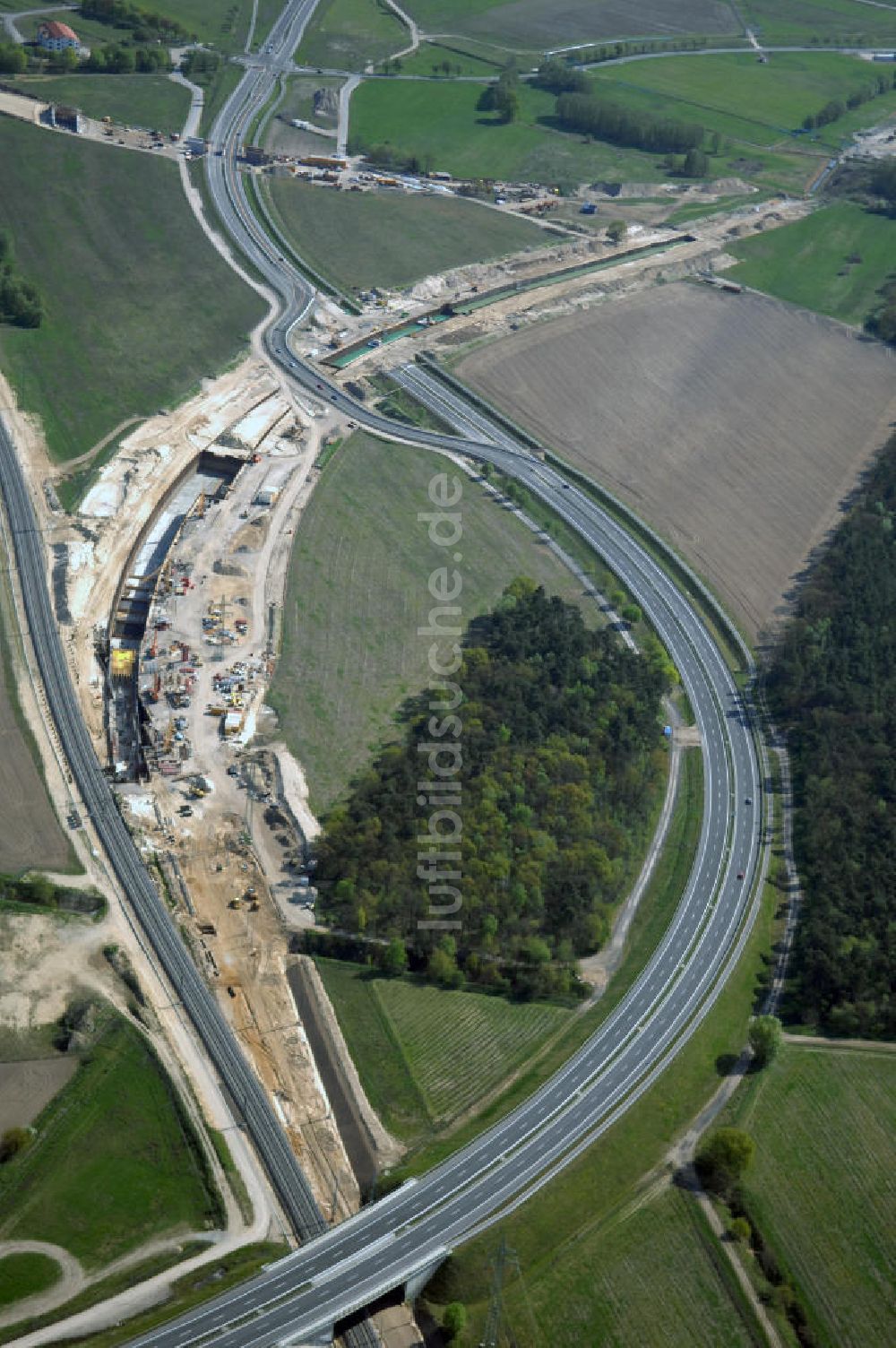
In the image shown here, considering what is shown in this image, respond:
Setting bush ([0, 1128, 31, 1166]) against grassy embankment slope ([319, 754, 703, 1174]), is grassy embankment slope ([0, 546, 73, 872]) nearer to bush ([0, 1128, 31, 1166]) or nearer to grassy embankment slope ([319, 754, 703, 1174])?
grassy embankment slope ([319, 754, 703, 1174])

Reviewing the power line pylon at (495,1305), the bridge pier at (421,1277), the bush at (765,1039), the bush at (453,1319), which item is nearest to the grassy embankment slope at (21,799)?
the bridge pier at (421,1277)

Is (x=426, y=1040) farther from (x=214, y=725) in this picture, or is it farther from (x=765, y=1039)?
(x=214, y=725)

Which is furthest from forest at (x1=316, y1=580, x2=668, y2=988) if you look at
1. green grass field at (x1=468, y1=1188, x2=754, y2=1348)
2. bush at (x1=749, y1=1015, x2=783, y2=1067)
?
green grass field at (x1=468, y1=1188, x2=754, y2=1348)

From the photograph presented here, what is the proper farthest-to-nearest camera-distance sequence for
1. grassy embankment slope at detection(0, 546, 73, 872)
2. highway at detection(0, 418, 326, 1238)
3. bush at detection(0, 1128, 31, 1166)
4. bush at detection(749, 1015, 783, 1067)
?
grassy embankment slope at detection(0, 546, 73, 872), bush at detection(749, 1015, 783, 1067), highway at detection(0, 418, 326, 1238), bush at detection(0, 1128, 31, 1166)

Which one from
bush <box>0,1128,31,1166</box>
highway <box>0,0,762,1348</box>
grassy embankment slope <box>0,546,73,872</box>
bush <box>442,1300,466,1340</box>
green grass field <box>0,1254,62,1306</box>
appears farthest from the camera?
grassy embankment slope <box>0,546,73,872</box>

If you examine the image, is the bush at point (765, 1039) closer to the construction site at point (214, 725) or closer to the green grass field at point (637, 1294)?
the green grass field at point (637, 1294)

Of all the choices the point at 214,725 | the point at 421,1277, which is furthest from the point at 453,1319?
the point at 214,725

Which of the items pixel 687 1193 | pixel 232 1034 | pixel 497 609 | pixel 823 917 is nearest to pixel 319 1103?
pixel 232 1034
